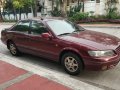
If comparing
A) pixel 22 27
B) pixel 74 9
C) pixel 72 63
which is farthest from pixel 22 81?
pixel 74 9

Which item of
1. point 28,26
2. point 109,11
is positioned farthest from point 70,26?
point 109,11

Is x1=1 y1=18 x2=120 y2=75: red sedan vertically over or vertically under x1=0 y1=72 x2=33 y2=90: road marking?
over

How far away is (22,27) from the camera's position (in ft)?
25.2

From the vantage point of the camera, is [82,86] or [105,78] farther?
[105,78]

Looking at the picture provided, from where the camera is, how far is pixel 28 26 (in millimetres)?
7430

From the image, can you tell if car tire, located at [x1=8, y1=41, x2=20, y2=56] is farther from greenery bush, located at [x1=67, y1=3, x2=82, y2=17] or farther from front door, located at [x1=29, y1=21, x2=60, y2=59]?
greenery bush, located at [x1=67, y1=3, x2=82, y2=17]

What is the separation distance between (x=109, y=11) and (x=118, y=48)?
15.0 metres

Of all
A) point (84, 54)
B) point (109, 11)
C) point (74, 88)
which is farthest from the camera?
Result: point (109, 11)

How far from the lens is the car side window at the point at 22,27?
7.49 m

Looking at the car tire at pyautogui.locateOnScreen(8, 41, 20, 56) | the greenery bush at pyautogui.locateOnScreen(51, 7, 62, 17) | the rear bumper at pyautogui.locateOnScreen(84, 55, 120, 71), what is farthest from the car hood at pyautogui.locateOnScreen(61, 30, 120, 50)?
the greenery bush at pyautogui.locateOnScreen(51, 7, 62, 17)

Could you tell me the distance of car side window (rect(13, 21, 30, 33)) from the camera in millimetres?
7490

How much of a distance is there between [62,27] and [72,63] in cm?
138

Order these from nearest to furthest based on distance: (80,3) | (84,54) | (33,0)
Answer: (84,54) < (80,3) < (33,0)

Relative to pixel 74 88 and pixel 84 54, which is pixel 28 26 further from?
pixel 74 88
